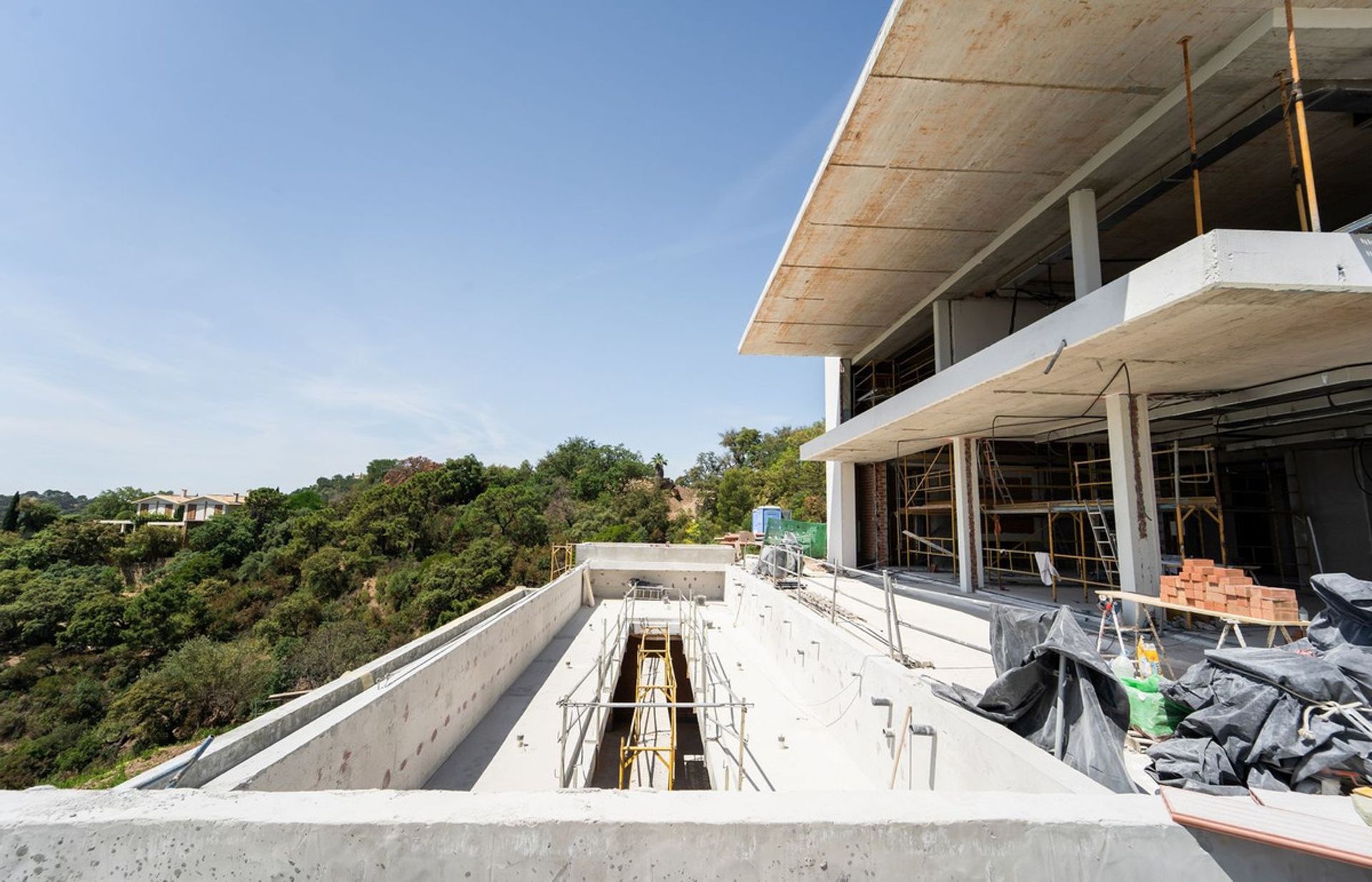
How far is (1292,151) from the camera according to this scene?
4848 mm

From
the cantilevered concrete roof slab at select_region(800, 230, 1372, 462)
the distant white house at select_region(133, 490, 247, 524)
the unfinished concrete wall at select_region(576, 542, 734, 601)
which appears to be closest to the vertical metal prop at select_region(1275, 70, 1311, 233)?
the cantilevered concrete roof slab at select_region(800, 230, 1372, 462)

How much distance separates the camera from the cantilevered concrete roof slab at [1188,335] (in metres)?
4.13

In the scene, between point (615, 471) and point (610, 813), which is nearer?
point (610, 813)

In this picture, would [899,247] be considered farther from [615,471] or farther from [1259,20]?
[615,471]

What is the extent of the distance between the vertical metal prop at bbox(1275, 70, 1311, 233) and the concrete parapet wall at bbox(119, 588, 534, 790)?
8049mm

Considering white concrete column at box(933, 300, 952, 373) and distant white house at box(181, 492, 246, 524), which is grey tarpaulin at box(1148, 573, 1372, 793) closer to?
white concrete column at box(933, 300, 952, 373)

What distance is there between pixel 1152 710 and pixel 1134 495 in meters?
4.22

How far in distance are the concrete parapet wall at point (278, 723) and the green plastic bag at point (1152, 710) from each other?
575 centimetres

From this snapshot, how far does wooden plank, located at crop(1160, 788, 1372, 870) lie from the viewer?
179cm

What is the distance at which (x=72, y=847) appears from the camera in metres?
1.86

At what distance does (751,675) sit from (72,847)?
331 inches

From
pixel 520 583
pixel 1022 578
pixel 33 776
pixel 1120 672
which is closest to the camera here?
pixel 1120 672

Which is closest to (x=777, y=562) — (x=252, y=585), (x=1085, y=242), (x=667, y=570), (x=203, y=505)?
(x=667, y=570)

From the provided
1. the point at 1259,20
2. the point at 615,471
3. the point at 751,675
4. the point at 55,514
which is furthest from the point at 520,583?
the point at 55,514
